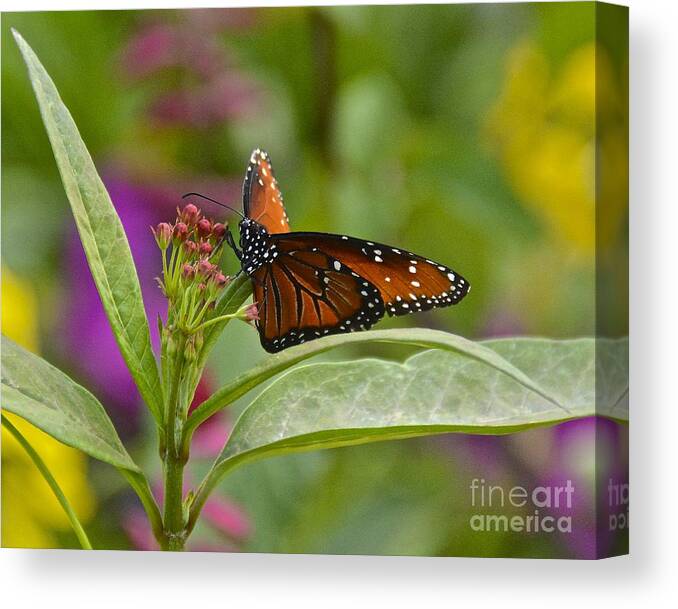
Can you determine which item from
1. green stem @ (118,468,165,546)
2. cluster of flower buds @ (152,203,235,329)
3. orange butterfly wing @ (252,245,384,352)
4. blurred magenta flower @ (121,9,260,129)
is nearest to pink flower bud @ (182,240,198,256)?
cluster of flower buds @ (152,203,235,329)

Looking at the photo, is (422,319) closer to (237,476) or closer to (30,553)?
(237,476)

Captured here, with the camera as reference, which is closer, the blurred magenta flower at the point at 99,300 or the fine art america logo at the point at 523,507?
the fine art america logo at the point at 523,507

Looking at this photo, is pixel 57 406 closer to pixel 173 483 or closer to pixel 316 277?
pixel 173 483

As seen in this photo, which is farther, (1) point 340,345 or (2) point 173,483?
(2) point 173,483

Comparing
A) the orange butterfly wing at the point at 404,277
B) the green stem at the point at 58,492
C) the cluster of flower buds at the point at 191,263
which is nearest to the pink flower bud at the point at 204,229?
the cluster of flower buds at the point at 191,263

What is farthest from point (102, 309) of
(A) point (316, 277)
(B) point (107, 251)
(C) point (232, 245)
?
(A) point (316, 277)

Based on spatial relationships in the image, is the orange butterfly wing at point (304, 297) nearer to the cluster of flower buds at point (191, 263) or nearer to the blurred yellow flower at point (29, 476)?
the cluster of flower buds at point (191, 263)
